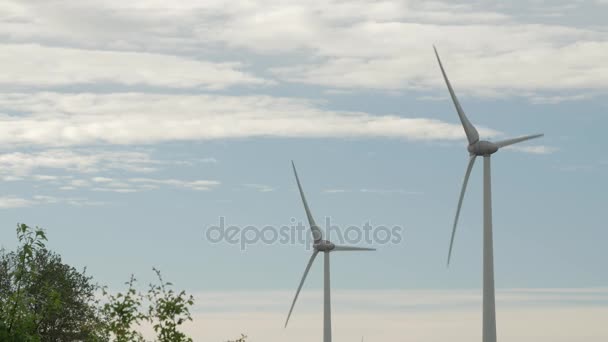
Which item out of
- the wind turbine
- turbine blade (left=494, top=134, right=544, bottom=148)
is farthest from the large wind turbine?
the wind turbine

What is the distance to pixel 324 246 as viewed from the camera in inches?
2908

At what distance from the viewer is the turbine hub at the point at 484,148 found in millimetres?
51188

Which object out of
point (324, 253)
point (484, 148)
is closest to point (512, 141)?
point (484, 148)

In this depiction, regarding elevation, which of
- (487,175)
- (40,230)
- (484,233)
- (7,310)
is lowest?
(7,310)

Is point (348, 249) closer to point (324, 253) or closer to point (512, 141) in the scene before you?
point (324, 253)

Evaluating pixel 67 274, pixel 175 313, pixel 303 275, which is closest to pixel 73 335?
pixel 67 274

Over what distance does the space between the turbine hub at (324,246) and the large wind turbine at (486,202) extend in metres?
23.2

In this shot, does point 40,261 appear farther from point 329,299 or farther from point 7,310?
point 7,310

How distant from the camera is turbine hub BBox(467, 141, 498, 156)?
5119 centimetres

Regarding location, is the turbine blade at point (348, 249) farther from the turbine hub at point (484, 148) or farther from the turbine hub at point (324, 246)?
the turbine hub at point (484, 148)

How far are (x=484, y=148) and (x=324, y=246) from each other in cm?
2501

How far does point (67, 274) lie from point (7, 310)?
4406cm

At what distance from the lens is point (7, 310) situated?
3547 centimetres

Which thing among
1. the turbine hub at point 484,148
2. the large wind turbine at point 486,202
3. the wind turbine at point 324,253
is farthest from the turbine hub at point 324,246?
the turbine hub at point 484,148
